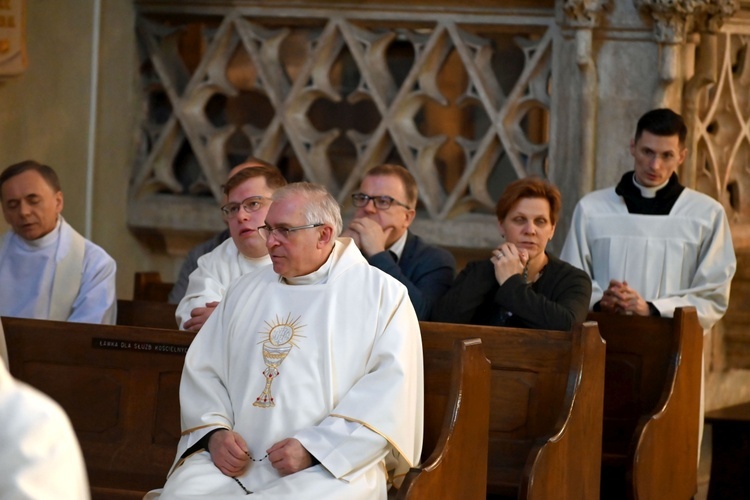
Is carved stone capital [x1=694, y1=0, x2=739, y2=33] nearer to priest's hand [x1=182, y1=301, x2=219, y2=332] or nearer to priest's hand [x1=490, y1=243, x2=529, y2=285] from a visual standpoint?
priest's hand [x1=490, y1=243, x2=529, y2=285]

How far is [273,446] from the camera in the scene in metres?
4.21

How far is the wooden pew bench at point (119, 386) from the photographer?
466 centimetres

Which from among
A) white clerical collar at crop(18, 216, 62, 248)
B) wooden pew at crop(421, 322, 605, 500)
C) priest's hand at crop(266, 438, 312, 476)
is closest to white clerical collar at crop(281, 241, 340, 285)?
wooden pew at crop(421, 322, 605, 500)

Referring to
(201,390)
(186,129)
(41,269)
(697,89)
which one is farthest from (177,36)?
(201,390)

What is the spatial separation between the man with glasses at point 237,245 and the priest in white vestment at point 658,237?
63.3 inches

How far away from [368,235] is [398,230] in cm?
27

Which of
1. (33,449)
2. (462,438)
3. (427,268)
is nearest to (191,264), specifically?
(427,268)

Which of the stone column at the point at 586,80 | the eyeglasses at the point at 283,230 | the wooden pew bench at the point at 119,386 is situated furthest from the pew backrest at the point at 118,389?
the stone column at the point at 586,80

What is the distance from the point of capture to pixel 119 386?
16.1 ft

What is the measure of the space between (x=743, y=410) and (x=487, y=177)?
204 cm

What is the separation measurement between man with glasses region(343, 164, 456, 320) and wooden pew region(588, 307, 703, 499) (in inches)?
29.0

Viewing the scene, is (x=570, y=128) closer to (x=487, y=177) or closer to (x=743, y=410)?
(x=487, y=177)

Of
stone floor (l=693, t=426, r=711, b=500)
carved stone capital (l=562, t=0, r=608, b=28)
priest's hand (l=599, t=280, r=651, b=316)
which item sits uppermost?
carved stone capital (l=562, t=0, r=608, b=28)

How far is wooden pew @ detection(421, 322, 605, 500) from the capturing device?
4.57 m
